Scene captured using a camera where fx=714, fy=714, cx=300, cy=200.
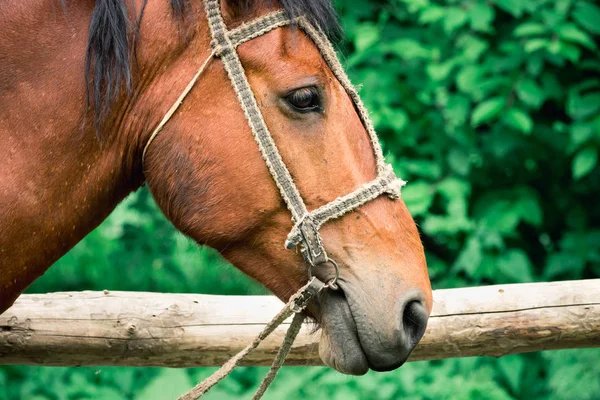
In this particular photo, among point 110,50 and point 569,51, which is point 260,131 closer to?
point 110,50

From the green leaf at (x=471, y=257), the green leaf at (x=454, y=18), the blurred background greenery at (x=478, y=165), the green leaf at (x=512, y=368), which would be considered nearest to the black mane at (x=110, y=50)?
the blurred background greenery at (x=478, y=165)

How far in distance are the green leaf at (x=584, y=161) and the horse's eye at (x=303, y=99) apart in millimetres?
2045

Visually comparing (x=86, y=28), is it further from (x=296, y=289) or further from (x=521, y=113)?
(x=521, y=113)

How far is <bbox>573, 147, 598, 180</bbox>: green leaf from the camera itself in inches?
129

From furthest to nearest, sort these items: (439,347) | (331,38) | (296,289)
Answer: (439,347) < (331,38) < (296,289)

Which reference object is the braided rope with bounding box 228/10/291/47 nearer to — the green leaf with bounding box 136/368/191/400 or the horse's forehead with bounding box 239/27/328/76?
the horse's forehead with bounding box 239/27/328/76

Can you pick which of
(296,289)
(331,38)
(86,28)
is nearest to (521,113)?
(331,38)

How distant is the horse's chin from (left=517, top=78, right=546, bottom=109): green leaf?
2104 millimetres

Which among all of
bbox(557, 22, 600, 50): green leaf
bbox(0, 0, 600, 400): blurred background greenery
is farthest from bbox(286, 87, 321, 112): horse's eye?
bbox(557, 22, 600, 50): green leaf

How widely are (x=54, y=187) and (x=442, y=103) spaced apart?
8.23 ft

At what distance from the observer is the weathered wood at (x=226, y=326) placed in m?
2.14

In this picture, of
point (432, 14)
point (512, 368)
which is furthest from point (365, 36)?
point (512, 368)

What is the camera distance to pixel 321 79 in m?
1.66

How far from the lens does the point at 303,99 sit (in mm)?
1628
